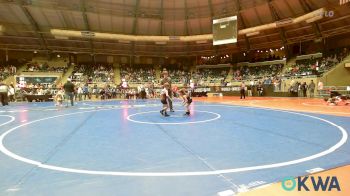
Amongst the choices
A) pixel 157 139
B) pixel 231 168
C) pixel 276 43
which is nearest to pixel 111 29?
pixel 276 43

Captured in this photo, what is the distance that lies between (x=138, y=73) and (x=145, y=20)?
9.80 metres

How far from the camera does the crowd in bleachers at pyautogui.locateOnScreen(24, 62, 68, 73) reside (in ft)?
119

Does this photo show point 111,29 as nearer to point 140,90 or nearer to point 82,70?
point 82,70

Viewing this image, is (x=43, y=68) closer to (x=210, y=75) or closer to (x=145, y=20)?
(x=145, y=20)

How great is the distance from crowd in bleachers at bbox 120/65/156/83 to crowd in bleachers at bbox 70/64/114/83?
2.20 meters

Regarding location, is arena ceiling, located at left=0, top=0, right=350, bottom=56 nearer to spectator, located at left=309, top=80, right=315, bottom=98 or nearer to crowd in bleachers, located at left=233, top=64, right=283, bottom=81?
crowd in bleachers, located at left=233, top=64, right=283, bottom=81

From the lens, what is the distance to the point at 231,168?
4.26 meters

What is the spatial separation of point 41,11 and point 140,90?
1553 centimetres

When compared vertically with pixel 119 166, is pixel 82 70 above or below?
above

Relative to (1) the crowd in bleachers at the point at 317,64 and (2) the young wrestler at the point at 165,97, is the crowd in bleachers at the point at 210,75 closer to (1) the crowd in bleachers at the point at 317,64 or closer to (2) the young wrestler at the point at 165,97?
(1) the crowd in bleachers at the point at 317,64

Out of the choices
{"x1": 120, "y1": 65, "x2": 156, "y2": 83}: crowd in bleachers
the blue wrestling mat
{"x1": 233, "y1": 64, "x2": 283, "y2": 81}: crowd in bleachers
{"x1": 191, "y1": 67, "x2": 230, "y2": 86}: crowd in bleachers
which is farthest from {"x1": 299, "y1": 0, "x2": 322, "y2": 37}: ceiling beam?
the blue wrestling mat

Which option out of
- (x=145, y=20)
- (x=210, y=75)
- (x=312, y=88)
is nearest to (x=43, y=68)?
(x=145, y=20)

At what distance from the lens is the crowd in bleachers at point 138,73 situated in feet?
134

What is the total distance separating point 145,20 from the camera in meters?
36.2
